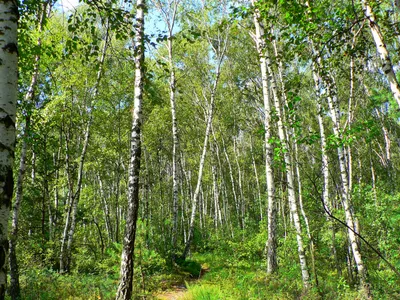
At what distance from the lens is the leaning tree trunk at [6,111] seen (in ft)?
4.68

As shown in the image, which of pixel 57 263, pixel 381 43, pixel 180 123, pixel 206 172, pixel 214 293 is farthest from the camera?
pixel 206 172

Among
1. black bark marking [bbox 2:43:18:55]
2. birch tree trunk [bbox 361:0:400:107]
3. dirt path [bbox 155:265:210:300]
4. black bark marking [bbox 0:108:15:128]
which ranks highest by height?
birch tree trunk [bbox 361:0:400:107]

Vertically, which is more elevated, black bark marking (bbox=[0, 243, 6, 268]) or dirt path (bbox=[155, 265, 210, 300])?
black bark marking (bbox=[0, 243, 6, 268])

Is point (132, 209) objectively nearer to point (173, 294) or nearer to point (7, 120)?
point (7, 120)

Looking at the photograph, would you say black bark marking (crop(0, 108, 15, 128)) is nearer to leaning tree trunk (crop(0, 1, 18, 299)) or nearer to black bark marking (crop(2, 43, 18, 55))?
leaning tree trunk (crop(0, 1, 18, 299))

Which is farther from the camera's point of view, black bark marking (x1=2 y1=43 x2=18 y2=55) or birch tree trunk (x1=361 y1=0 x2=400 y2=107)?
birch tree trunk (x1=361 y1=0 x2=400 y2=107)

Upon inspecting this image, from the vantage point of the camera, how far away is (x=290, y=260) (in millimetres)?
9141

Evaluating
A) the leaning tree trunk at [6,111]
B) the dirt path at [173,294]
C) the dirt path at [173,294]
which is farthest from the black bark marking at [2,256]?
the dirt path at [173,294]

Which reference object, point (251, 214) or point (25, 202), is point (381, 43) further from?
point (251, 214)

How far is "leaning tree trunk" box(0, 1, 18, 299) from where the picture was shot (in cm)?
143

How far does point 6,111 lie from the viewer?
1504 millimetres

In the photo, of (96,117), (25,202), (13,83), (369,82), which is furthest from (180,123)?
(13,83)

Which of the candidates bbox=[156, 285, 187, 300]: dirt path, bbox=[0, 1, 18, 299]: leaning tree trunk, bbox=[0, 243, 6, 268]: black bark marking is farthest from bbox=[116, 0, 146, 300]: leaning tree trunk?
bbox=[0, 243, 6, 268]: black bark marking

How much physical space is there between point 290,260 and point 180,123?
1301cm
